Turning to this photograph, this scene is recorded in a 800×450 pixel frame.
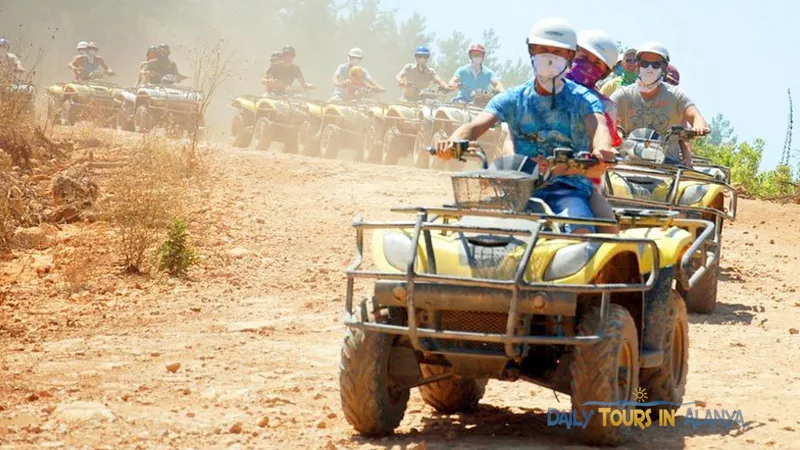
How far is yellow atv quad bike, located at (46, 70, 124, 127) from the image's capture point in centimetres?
3080

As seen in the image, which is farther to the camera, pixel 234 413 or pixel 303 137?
pixel 303 137

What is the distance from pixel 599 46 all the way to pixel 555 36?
1600 millimetres

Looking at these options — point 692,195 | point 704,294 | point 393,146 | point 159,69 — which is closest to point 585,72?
point 692,195

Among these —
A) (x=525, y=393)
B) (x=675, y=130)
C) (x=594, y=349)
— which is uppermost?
(x=675, y=130)

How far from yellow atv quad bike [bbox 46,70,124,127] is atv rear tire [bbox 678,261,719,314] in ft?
64.0

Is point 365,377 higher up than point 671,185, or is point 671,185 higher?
point 671,185

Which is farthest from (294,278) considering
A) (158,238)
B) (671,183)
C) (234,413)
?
(234,413)

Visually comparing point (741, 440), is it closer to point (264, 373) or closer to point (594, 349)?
point (594, 349)

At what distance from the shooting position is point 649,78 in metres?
12.9

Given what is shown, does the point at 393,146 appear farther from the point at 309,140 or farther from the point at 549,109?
the point at 549,109

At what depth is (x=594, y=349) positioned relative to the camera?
6695mm

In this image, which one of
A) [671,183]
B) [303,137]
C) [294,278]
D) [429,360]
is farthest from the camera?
[303,137]

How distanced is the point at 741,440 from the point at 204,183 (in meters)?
12.4

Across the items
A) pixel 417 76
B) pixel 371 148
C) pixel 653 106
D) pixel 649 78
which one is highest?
pixel 417 76
